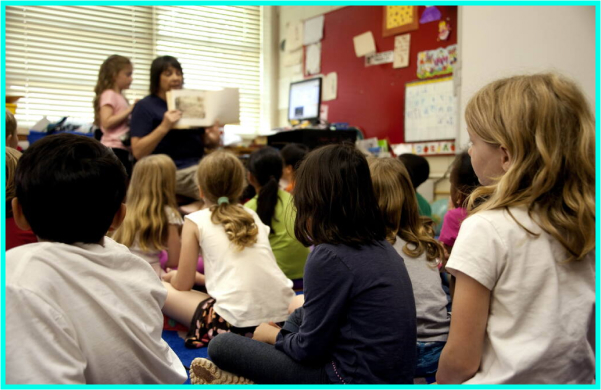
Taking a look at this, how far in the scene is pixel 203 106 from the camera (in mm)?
3111

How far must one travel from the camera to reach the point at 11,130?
179cm

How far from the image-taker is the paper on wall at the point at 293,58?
506 cm

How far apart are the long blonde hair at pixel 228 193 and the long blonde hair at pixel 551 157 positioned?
1039 millimetres

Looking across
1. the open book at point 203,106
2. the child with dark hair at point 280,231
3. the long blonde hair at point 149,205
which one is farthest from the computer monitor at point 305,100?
the long blonde hair at point 149,205

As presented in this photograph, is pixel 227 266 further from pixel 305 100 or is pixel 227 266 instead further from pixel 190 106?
pixel 305 100

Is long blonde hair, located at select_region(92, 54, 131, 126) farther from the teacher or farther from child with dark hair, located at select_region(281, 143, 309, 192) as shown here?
child with dark hair, located at select_region(281, 143, 309, 192)

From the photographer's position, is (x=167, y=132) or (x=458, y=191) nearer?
(x=458, y=191)

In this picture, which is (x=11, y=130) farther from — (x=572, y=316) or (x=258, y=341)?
(x=572, y=316)

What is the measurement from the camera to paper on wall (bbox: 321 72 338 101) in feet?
15.7

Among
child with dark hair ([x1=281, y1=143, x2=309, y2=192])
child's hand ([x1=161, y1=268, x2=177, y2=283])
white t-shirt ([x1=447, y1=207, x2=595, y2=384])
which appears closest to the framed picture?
child with dark hair ([x1=281, y1=143, x2=309, y2=192])

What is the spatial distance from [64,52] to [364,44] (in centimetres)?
227

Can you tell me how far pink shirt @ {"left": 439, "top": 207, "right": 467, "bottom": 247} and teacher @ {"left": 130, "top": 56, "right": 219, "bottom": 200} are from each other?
1567 mm

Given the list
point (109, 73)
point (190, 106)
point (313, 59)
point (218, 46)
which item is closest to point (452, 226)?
point (190, 106)

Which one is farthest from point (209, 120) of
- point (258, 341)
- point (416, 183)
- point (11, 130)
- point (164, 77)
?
point (258, 341)
